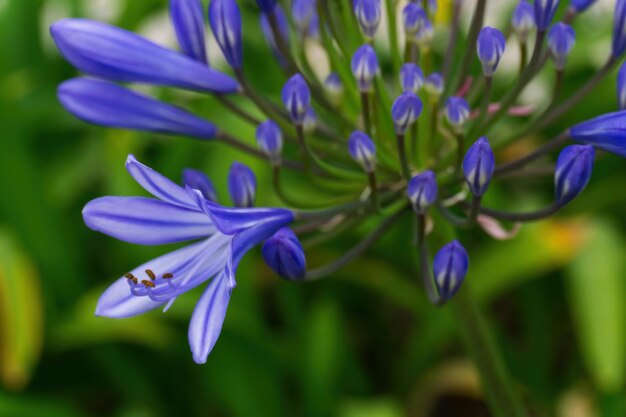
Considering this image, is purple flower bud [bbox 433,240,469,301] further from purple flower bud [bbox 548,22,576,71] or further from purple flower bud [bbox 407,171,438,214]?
purple flower bud [bbox 548,22,576,71]

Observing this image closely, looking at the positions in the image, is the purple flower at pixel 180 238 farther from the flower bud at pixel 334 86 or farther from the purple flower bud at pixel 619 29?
the purple flower bud at pixel 619 29

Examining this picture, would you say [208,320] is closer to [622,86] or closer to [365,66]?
[365,66]

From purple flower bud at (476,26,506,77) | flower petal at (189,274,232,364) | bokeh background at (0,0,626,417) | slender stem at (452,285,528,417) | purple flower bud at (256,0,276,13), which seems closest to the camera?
flower petal at (189,274,232,364)

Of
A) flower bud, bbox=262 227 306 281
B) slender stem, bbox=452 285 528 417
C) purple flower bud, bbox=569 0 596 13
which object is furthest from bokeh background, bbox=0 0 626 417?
flower bud, bbox=262 227 306 281

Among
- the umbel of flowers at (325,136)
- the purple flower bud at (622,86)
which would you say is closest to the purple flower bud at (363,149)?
the umbel of flowers at (325,136)

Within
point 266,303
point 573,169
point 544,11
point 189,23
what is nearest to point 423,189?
point 573,169

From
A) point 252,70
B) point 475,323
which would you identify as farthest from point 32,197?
point 475,323
